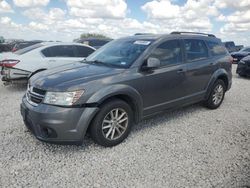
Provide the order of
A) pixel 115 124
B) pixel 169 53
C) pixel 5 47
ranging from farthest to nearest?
1. pixel 5 47
2. pixel 169 53
3. pixel 115 124

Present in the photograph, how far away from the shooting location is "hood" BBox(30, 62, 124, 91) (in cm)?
349

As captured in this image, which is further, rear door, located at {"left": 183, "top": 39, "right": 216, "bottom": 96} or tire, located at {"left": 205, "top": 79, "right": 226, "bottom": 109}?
tire, located at {"left": 205, "top": 79, "right": 226, "bottom": 109}

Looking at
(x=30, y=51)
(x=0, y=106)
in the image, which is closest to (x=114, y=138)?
(x=0, y=106)

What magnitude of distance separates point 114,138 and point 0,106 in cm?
352

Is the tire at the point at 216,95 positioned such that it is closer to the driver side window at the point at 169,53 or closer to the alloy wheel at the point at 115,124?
the driver side window at the point at 169,53

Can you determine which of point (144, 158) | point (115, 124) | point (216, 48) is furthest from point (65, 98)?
point (216, 48)

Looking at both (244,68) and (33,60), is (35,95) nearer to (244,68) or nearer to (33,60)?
(33,60)

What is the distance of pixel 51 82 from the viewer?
3615mm

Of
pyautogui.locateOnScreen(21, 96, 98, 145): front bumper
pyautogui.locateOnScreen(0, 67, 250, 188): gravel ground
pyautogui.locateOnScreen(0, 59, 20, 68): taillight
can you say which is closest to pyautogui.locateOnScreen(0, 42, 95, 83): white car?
pyautogui.locateOnScreen(0, 59, 20, 68): taillight

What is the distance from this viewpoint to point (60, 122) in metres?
3.37

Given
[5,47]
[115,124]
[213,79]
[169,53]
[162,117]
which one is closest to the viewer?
[115,124]

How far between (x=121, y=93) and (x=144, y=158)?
1.00 meters

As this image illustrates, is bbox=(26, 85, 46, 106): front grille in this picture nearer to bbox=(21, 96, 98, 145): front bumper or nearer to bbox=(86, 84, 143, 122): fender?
bbox=(21, 96, 98, 145): front bumper

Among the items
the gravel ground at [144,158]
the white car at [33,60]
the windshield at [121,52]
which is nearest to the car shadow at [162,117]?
the gravel ground at [144,158]
